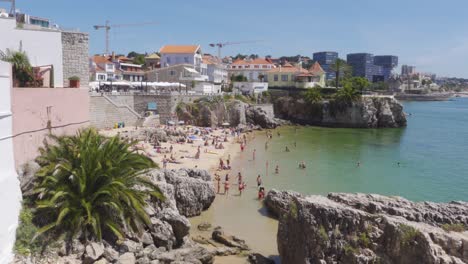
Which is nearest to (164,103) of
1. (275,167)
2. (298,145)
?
(298,145)

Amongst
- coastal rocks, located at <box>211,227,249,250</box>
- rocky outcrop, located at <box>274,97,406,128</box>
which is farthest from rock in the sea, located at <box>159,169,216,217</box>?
rocky outcrop, located at <box>274,97,406,128</box>

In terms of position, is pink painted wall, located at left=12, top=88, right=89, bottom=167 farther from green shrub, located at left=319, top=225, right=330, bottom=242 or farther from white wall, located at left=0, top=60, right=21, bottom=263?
green shrub, located at left=319, top=225, right=330, bottom=242

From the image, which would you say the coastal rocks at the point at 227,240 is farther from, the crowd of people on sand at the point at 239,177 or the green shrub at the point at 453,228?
the green shrub at the point at 453,228

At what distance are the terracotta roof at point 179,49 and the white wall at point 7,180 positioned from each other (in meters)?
63.8

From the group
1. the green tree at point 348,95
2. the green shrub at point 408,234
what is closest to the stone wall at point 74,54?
the green shrub at point 408,234

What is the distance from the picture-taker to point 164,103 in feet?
162

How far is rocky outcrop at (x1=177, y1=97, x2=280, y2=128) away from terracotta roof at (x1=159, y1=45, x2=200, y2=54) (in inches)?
844

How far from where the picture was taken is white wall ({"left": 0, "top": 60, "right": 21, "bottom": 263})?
10.9 metres

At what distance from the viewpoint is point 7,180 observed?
11.4 metres

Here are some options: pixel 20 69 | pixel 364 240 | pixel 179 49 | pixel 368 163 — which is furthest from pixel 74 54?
pixel 179 49

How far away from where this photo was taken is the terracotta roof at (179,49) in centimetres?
7462

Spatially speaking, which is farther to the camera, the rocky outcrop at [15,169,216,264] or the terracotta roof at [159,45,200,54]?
the terracotta roof at [159,45,200,54]

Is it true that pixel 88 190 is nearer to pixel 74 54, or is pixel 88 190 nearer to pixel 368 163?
pixel 74 54

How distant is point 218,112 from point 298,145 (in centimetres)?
1324
